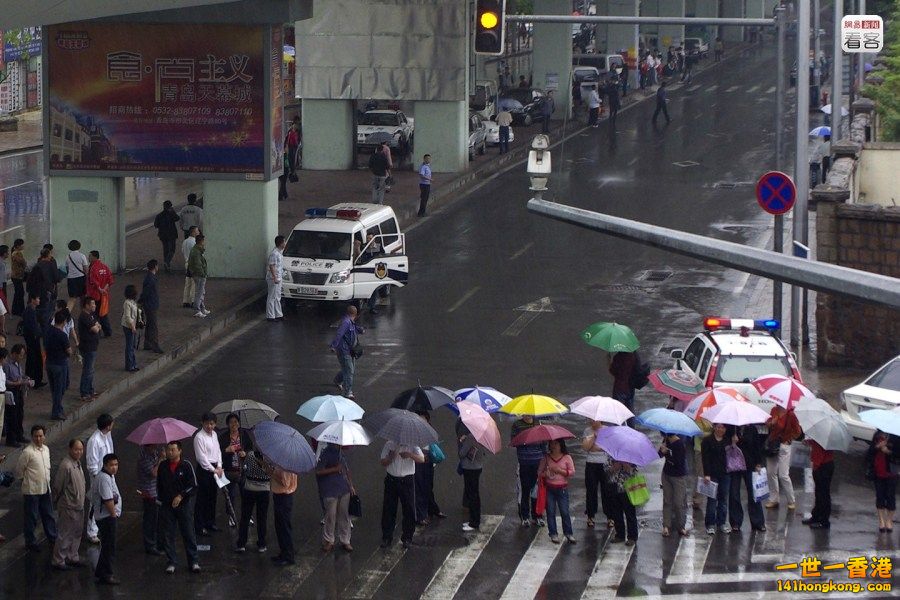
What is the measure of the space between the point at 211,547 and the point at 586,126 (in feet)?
139

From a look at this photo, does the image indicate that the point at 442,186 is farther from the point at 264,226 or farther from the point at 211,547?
the point at 211,547

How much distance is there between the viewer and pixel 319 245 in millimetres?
27062

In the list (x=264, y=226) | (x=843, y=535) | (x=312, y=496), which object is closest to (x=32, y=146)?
(x=264, y=226)

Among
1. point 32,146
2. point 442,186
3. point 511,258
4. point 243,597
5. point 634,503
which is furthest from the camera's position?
point 32,146

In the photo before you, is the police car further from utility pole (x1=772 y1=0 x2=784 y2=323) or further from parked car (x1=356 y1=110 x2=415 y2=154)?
parked car (x1=356 y1=110 x2=415 y2=154)

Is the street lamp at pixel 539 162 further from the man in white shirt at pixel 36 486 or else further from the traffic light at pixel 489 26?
the traffic light at pixel 489 26

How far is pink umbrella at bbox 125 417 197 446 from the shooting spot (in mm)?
14203

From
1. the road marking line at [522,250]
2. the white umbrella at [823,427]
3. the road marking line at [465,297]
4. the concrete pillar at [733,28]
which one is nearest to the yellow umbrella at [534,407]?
the white umbrella at [823,427]

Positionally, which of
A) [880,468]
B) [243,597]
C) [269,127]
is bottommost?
[243,597]

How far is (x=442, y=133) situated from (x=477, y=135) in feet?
12.9

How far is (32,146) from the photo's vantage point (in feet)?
176

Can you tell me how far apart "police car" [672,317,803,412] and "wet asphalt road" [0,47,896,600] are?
1.47m

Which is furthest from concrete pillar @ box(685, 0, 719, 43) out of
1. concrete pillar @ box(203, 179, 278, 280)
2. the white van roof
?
the white van roof

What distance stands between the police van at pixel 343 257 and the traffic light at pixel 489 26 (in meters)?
5.65
